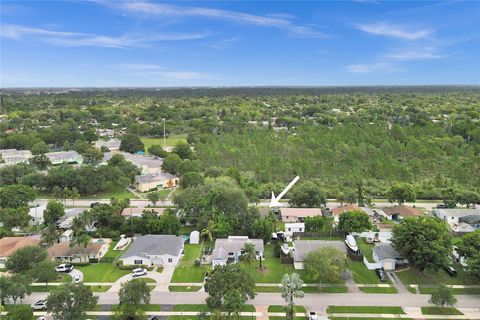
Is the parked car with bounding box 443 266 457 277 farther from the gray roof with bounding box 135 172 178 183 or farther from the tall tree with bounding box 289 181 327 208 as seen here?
the gray roof with bounding box 135 172 178 183

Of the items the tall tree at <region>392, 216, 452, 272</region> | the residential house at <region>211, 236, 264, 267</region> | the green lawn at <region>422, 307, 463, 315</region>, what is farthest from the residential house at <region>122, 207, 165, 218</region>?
the green lawn at <region>422, 307, 463, 315</region>

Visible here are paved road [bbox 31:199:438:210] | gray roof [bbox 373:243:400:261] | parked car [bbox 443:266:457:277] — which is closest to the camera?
parked car [bbox 443:266:457:277]

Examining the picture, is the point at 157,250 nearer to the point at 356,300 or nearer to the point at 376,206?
the point at 356,300

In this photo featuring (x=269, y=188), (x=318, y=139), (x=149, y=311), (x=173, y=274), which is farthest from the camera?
(x=318, y=139)

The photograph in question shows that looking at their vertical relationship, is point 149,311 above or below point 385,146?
below

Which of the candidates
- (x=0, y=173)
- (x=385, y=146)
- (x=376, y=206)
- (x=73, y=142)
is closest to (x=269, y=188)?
(x=376, y=206)

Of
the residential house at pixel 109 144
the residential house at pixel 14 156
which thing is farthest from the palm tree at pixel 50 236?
the residential house at pixel 109 144

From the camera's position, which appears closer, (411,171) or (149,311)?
(149,311)
